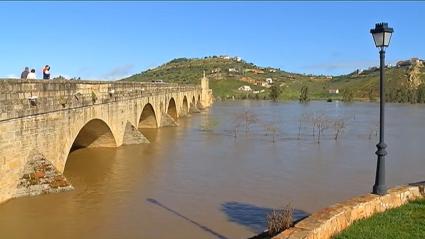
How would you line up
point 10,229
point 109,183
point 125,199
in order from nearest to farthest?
point 10,229 → point 125,199 → point 109,183

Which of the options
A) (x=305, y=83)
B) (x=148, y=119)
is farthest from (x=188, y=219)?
(x=305, y=83)

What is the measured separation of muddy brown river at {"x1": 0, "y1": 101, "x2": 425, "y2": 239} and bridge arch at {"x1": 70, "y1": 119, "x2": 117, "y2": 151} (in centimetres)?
63

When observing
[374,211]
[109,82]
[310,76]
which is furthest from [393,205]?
[310,76]

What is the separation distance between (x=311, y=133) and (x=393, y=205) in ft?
63.8

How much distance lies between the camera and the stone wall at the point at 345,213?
5859 mm

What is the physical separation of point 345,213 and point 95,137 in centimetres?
1455

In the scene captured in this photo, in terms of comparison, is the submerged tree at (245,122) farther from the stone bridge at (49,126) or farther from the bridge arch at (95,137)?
the stone bridge at (49,126)

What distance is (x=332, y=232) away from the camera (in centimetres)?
632

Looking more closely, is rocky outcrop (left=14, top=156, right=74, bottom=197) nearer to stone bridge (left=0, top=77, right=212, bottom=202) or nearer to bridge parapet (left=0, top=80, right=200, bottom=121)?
stone bridge (left=0, top=77, right=212, bottom=202)

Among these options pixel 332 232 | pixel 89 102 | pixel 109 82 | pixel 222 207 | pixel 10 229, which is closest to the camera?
pixel 332 232

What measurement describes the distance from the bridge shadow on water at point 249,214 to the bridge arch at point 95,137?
29.2 feet

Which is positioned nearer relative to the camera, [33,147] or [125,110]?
[33,147]

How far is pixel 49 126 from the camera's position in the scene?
12.5m

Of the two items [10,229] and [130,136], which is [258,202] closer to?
[10,229]
